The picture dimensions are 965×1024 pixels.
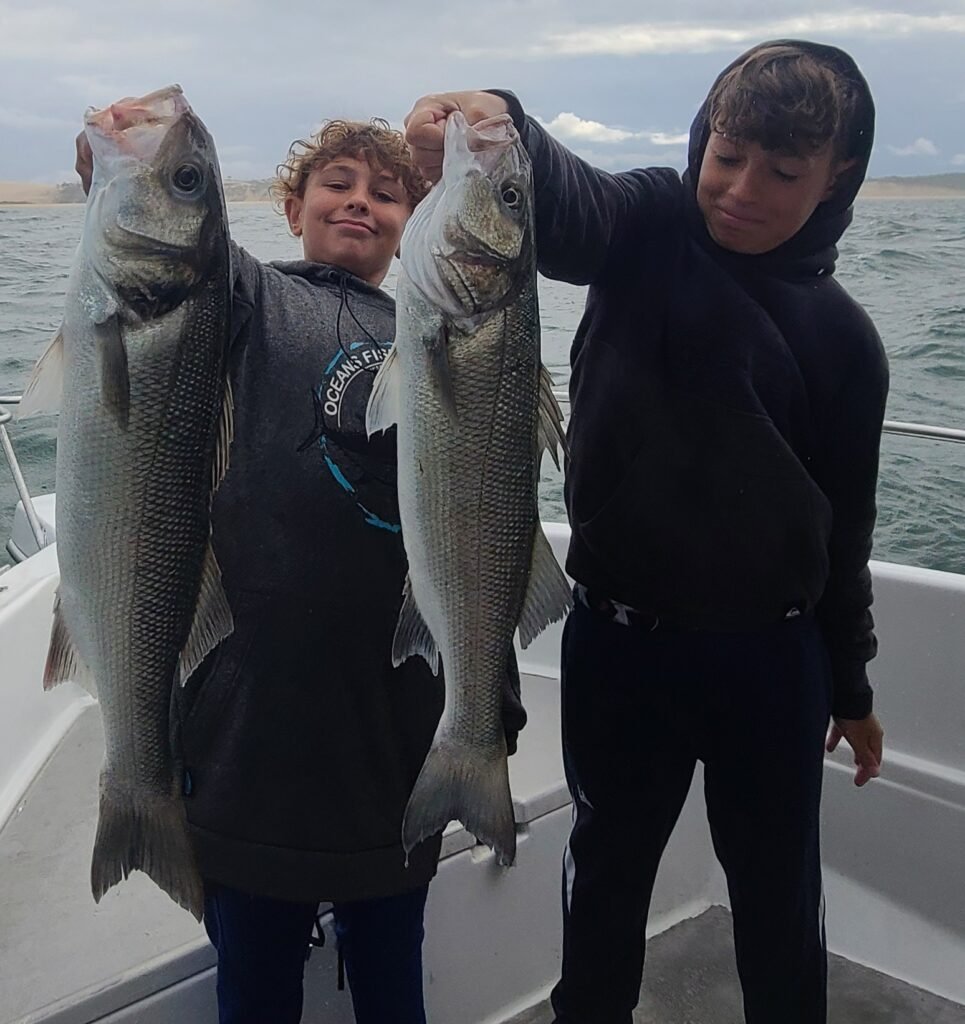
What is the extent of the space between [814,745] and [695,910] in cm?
148

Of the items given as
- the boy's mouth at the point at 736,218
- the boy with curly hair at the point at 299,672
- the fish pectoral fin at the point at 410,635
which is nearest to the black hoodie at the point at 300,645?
the boy with curly hair at the point at 299,672

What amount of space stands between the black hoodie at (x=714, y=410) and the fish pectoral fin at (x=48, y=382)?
3.28ft

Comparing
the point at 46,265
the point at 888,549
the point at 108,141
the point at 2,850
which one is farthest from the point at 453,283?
the point at 46,265

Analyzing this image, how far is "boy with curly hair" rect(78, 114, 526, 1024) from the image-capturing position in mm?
1789

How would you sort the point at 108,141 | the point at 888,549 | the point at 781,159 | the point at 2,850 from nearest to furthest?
the point at 108,141 → the point at 781,159 → the point at 2,850 → the point at 888,549

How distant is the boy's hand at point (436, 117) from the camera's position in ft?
5.01

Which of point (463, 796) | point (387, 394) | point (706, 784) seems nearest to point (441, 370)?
point (387, 394)

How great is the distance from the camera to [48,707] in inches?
134

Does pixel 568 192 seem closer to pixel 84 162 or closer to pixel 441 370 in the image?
pixel 441 370

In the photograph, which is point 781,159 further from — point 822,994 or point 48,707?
point 48,707

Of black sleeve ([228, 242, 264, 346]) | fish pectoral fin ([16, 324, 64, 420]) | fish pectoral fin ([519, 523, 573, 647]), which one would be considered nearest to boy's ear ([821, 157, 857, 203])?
fish pectoral fin ([519, 523, 573, 647])

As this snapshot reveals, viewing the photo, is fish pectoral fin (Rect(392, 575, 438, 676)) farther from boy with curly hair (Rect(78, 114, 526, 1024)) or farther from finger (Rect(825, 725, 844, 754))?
finger (Rect(825, 725, 844, 754))

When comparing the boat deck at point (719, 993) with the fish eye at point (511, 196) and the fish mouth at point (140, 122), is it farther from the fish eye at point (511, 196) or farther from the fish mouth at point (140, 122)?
A: the fish mouth at point (140, 122)

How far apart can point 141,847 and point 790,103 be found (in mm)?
1810
